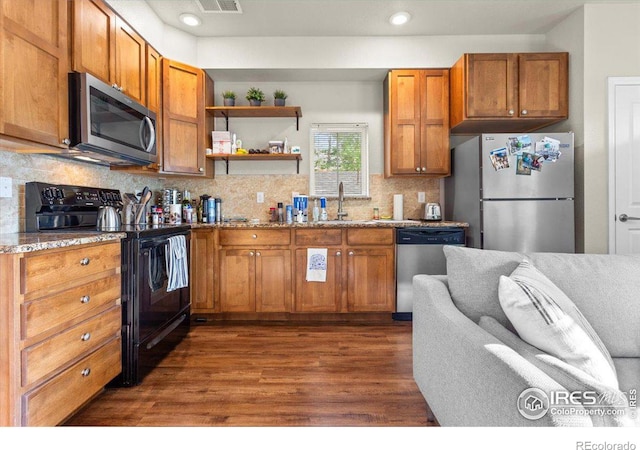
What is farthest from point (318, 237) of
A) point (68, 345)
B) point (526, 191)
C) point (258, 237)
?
point (68, 345)

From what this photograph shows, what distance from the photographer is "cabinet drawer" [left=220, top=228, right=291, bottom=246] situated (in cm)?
323

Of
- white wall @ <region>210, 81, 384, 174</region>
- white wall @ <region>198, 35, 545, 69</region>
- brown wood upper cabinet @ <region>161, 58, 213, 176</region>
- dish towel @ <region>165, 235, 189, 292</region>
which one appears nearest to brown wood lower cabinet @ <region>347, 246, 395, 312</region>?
white wall @ <region>210, 81, 384, 174</region>

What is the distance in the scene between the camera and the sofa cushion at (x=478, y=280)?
54.9 inches

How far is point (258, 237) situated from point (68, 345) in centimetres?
178

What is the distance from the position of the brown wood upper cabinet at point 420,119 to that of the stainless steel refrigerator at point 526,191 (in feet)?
1.76

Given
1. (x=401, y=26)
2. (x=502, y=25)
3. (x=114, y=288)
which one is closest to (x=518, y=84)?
(x=502, y=25)

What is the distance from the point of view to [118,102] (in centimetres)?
238

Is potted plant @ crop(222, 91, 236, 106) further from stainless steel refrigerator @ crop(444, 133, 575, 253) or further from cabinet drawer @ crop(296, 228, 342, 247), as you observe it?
stainless steel refrigerator @ crop(444, 133, 575, 253)

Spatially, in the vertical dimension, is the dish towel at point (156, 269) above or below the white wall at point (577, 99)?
below

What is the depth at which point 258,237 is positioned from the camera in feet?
10.6

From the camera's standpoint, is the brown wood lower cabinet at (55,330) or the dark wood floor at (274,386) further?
the dark wood floor at (274,386)

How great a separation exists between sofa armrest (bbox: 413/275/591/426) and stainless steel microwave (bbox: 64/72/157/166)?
208cm

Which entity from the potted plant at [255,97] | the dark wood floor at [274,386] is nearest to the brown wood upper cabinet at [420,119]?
the potted plant at [255,97]

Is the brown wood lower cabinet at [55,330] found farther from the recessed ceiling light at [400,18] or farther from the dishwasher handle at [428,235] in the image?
the recessed ceiling light at [400,18]
